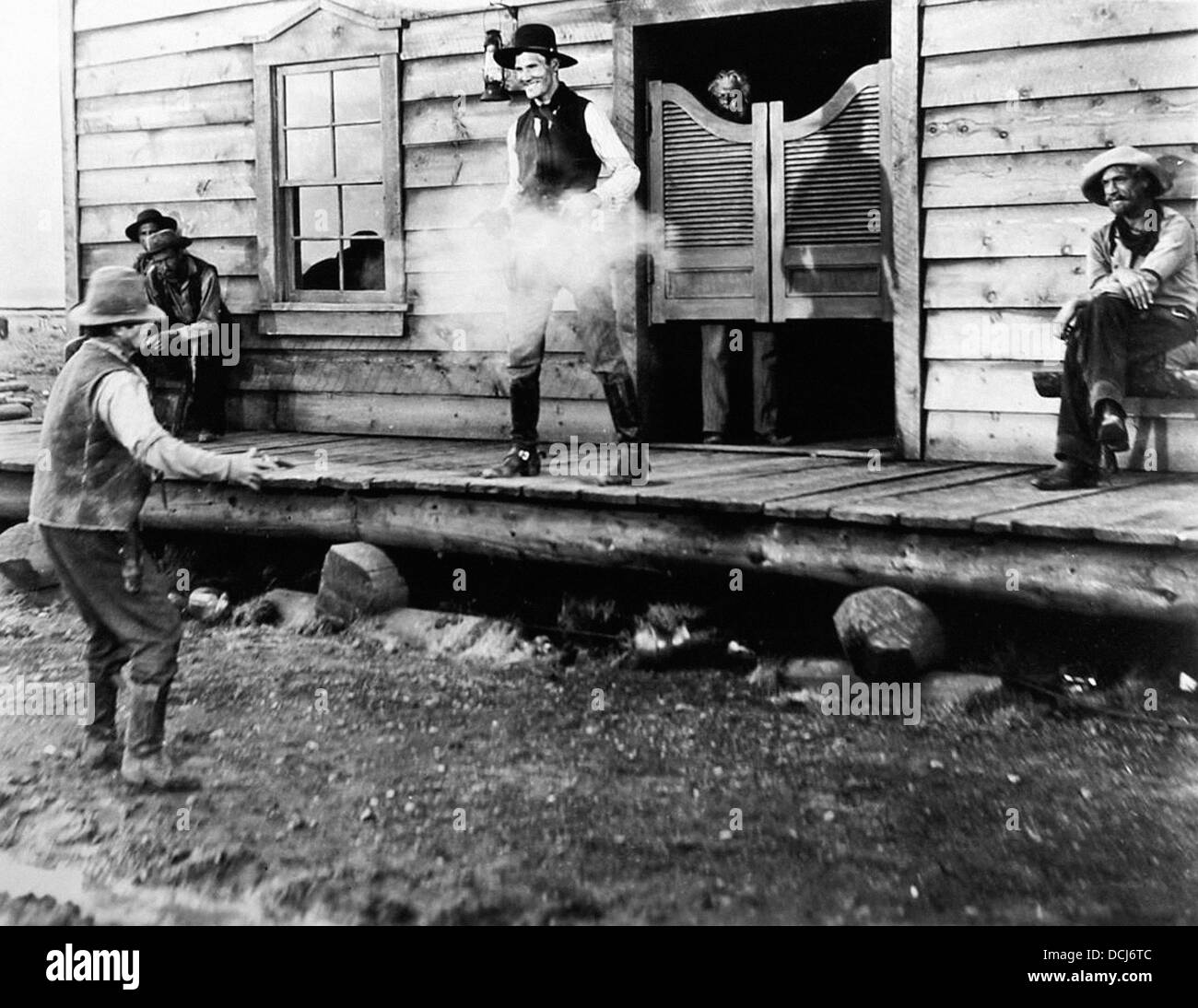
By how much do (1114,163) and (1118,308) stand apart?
27.7 inches

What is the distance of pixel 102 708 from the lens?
18.8 feet

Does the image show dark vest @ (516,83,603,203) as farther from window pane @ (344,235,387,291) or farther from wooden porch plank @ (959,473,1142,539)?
window pane @ (344,235,387,291)

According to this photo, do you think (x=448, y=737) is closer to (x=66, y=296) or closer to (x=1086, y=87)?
(x=1086, y=87)

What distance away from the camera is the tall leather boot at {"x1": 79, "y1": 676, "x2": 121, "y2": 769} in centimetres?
573

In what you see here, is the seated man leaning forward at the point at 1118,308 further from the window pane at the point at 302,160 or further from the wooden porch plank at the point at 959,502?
the window pane at the point at 302,160

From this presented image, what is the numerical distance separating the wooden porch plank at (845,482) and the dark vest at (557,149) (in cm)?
173

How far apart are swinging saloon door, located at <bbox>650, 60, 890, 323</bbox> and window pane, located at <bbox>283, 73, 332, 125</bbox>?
8.25ft

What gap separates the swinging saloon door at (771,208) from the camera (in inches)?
343

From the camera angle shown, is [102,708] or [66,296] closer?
[102,708]

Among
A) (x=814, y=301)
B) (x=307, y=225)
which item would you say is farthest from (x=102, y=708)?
(x=307, y=225)

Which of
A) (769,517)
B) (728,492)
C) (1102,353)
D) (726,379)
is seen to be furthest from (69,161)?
(1102,353)

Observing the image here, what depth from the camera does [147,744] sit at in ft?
18.4

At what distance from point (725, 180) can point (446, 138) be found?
1792mm
